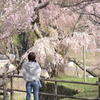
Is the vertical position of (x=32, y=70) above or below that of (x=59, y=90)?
above

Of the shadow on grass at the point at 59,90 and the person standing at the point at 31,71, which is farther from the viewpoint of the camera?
the shadow on grass at the point at 59,90

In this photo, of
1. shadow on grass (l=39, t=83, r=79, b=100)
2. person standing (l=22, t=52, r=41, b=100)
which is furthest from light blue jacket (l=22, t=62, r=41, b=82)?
shadow on grass (l=39, t=83, r=79, b=100)

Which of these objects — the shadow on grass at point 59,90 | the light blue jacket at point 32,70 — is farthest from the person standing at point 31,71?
the shadow on grass at point 59,90

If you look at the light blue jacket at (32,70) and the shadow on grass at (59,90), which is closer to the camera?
the light blue jacket at (32,70)

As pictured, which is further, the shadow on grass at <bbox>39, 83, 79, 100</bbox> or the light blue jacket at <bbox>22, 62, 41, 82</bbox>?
the shadow on grass at <bbox>39, 83, 79, 100</bbox>

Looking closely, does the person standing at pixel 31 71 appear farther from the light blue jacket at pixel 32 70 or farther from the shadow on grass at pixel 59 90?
the shadow on grass at pixel 59 90

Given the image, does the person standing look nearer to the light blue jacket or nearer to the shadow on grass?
the light blue jacket

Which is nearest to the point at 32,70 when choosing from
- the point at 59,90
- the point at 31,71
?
the point at 31,71

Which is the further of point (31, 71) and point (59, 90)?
point (59, 90)

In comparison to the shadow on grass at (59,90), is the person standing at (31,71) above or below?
above

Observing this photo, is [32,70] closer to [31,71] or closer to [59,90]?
[31,71]

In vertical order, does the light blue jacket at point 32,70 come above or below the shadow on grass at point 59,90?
above

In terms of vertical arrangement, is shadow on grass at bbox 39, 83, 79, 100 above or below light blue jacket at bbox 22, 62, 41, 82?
below

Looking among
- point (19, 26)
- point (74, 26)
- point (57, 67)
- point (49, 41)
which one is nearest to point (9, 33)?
point (19, 26)
